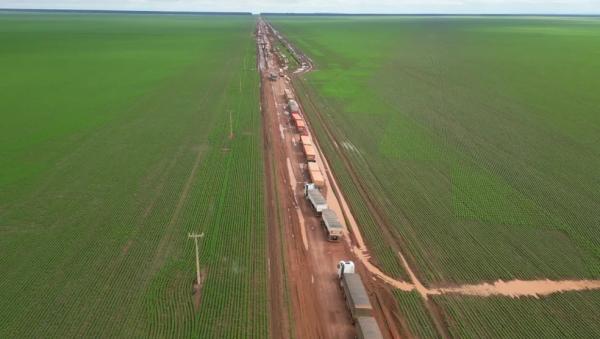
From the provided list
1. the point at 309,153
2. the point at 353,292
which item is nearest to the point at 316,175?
the point at 309,153

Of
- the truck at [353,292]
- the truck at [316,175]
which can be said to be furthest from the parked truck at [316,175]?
the truck at [353,292]

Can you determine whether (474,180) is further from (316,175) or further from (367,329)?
(367,329)

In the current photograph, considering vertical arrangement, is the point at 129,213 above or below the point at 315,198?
below

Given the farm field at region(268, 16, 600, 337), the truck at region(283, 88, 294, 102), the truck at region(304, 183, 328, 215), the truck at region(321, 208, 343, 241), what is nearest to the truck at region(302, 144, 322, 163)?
the farm field at region(268, 16, 600, 337)

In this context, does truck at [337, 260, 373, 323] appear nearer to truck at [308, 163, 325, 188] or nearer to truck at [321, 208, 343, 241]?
truck at [321, 208, 343, 241]

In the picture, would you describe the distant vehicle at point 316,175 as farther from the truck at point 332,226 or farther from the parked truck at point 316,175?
the truck at point 332,226
